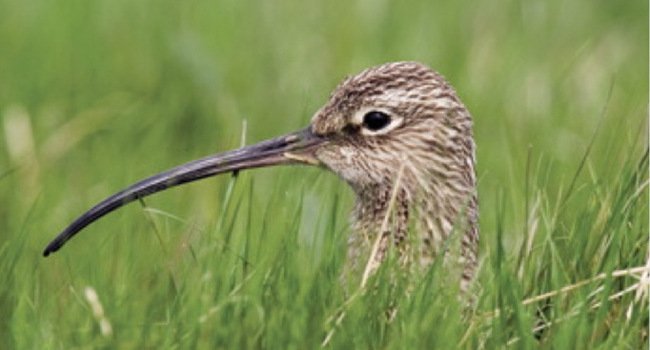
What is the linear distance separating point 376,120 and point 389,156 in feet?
0.40

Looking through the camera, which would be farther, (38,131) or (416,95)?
(38,131)

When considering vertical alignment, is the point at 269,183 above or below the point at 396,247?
below

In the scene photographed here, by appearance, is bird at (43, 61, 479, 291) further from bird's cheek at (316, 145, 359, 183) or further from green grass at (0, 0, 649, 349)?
green grass at (0, 0, 649, 349)

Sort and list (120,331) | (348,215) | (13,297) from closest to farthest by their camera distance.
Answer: (120,331), (13,297), (348,215)

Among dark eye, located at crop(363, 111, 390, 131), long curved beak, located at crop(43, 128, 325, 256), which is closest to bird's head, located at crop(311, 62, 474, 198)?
dark eye, located at crop(363, 111, 390, 131)

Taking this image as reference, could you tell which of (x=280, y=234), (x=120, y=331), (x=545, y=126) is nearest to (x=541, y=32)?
(x=545, y=126)

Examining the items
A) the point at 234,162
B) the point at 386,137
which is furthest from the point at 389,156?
the point at 234,162

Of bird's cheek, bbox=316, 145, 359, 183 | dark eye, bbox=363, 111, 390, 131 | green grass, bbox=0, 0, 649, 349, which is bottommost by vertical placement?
green grass, bbox=0, 0, 649, 349

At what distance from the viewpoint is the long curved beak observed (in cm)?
610

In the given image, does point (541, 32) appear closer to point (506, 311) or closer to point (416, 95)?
point (416, 95)

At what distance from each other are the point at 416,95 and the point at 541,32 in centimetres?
413

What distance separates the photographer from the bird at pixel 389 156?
589 centimetres

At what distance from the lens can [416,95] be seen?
6.01 m

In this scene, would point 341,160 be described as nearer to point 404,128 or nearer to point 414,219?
point 404,128
